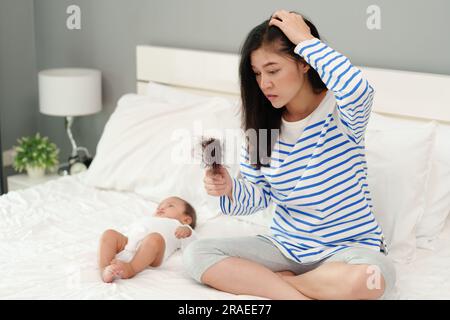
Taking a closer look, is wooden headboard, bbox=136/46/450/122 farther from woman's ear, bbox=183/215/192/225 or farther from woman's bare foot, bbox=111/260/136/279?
woman's bare foot, bbox=111/260/136/279

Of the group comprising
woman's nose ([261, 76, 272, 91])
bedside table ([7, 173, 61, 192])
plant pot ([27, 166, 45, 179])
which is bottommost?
bedside table ([7, 173, 61, 192])

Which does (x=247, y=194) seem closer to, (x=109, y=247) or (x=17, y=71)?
(x=109, y=247)

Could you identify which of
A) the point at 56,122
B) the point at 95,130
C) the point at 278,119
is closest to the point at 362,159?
the point at 278,119

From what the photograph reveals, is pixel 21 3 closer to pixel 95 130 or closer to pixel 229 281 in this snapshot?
pixel 95 130

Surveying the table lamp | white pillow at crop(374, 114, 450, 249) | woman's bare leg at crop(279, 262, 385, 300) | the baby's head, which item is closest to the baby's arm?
the baby's head

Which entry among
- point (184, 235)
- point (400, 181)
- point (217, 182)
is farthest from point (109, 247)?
point (400, 181)

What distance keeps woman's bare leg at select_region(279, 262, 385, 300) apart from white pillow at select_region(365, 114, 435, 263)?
1.29ft

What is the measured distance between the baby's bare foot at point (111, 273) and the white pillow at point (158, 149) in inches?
24.8

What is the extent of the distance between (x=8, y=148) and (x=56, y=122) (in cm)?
30

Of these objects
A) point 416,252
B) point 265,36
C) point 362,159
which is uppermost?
point 265,36

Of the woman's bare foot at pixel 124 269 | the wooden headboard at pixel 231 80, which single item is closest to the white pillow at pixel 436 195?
the wooden headboard at pixel 231 80

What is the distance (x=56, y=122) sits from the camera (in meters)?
3.77

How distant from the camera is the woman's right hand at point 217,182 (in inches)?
75.5

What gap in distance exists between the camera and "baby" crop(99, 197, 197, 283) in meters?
1.93
